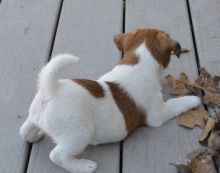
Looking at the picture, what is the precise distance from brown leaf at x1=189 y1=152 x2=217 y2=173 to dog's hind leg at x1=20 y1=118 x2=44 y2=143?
71 cm

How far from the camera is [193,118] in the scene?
2.28 meters

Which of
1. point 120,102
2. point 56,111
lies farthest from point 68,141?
point 120,102

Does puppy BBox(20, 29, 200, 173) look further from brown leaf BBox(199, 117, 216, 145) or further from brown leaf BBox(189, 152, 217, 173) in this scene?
brown leaf BBox(189, 152, 217, 173)

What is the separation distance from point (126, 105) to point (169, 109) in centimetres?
28

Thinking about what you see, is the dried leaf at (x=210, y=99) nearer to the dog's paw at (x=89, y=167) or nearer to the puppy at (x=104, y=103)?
the puppy at (x=104, y=103)

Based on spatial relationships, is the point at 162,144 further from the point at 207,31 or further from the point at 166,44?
the point at 207,31

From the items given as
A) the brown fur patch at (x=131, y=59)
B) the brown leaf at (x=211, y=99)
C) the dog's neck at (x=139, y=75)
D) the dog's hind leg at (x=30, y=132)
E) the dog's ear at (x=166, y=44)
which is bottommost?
the brown leaf at (x=211, y=99)

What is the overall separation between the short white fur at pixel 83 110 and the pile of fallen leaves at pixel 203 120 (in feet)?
0.33

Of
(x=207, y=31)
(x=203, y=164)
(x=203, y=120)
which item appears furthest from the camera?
(x=207, y=31)

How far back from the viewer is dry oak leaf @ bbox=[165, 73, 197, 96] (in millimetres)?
2434

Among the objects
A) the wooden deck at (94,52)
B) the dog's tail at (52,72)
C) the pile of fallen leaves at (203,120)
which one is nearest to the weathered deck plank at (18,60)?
the wooden deck at (94,52)

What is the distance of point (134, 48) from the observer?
2.17 metres

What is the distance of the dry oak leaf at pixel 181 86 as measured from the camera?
2.43 m

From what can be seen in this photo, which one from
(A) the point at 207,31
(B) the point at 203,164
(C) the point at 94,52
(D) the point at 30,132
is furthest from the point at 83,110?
(A) the point at 207,31
